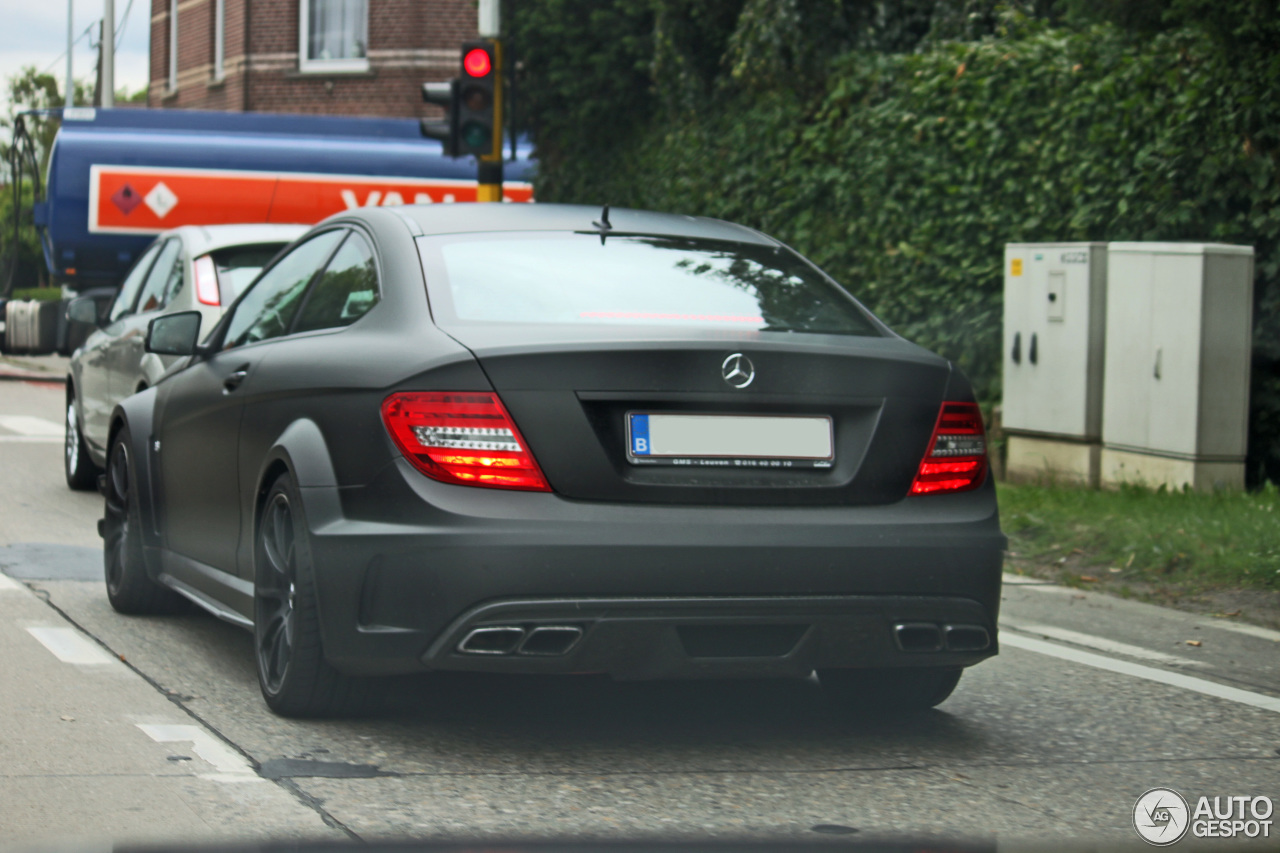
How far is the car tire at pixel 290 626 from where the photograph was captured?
4.81 metres

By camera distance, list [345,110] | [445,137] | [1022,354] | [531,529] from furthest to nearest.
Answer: [345,110] < [445,137] < [1022,354] < [531,529]

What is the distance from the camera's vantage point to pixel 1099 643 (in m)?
6.84

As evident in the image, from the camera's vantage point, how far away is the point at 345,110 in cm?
3441

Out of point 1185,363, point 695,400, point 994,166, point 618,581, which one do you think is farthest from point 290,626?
point 994,166

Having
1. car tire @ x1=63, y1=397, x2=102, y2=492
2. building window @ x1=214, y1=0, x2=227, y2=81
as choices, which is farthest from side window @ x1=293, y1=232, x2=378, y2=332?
building window @ x1=214, y1=0, x2=227, y2=81

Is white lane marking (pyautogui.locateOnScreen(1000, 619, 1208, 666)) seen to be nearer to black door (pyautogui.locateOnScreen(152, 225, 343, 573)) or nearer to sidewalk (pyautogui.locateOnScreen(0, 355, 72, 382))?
black door (pyautogui.locateOnScreen(152, 225, 343, 573))

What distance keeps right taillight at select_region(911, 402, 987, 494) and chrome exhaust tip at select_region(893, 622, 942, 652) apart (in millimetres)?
351

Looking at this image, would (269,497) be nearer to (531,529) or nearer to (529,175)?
(531,529)

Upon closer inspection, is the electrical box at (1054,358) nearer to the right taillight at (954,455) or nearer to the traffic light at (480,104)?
the traffic light at (480,104)

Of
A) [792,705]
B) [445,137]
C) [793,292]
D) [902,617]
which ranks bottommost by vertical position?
[792,705]

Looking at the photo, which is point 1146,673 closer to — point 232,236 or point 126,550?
point 126,550

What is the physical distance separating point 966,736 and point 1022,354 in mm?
6742

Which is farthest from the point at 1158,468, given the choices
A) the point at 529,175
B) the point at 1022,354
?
the point at 529,175

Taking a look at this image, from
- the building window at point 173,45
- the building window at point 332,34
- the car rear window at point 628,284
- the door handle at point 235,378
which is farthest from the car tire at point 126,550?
the building window at point 173,45
